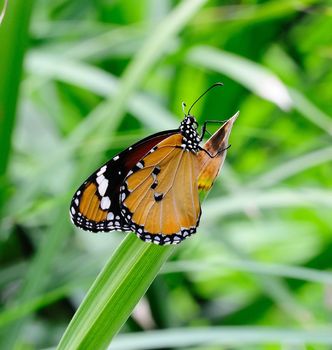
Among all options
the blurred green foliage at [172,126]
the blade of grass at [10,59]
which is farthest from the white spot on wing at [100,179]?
the blade of grass at [10,59]

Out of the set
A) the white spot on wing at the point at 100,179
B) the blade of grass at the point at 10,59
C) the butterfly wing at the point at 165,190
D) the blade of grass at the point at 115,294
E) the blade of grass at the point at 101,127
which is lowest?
the blade of grass at the point at 115,294

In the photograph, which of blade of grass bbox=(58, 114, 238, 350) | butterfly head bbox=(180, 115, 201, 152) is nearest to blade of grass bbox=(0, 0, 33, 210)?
butterfly head bbox=(180, 115, 201, 152)

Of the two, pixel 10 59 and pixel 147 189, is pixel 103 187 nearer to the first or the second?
pixel 147 189

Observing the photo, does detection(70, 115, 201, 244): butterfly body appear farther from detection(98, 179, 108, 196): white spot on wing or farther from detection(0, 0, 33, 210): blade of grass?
detection(0, 0, 33, 210): blade of grass

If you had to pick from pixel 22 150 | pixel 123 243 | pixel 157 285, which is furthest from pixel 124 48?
pixel 123 243

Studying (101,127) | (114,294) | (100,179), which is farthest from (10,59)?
(114,294)

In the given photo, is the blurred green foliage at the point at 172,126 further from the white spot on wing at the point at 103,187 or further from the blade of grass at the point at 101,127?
the white spot on wing at the point at 103,187
